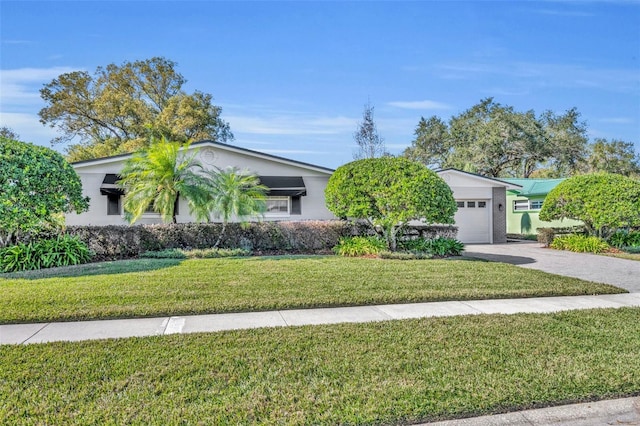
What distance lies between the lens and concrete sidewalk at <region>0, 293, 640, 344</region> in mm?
4902

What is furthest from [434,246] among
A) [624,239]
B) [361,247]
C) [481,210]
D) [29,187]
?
[29,187]

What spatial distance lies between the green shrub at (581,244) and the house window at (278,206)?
438 inches

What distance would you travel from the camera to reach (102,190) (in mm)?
14789

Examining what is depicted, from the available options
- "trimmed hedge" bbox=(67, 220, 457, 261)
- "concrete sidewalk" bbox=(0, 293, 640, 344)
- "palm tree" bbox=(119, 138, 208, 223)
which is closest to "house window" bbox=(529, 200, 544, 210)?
"trimmed hedge" bbox=(67, 220, 457, 261)

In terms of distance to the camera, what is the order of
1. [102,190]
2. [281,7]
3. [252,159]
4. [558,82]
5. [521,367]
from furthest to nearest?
[558,82]
[252,159]
[102,190]
[281,7]
[521,367]

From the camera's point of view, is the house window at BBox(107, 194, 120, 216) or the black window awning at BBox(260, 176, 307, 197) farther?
the black window awning at BBox(260, 176, 307, 197)

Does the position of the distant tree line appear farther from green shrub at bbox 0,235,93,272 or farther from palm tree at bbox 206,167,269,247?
green shrub at bbox 0,235,93,272

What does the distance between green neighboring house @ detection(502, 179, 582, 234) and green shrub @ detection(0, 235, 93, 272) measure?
67.5 feet

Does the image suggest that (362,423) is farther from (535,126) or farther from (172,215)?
(535,126)

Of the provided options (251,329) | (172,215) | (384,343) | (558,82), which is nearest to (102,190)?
(172,215)

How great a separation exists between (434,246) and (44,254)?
36.0 feet

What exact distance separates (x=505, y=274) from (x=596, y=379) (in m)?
5.64

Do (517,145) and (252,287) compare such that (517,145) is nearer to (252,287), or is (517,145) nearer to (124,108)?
(252,287)

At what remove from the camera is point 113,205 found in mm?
15320
